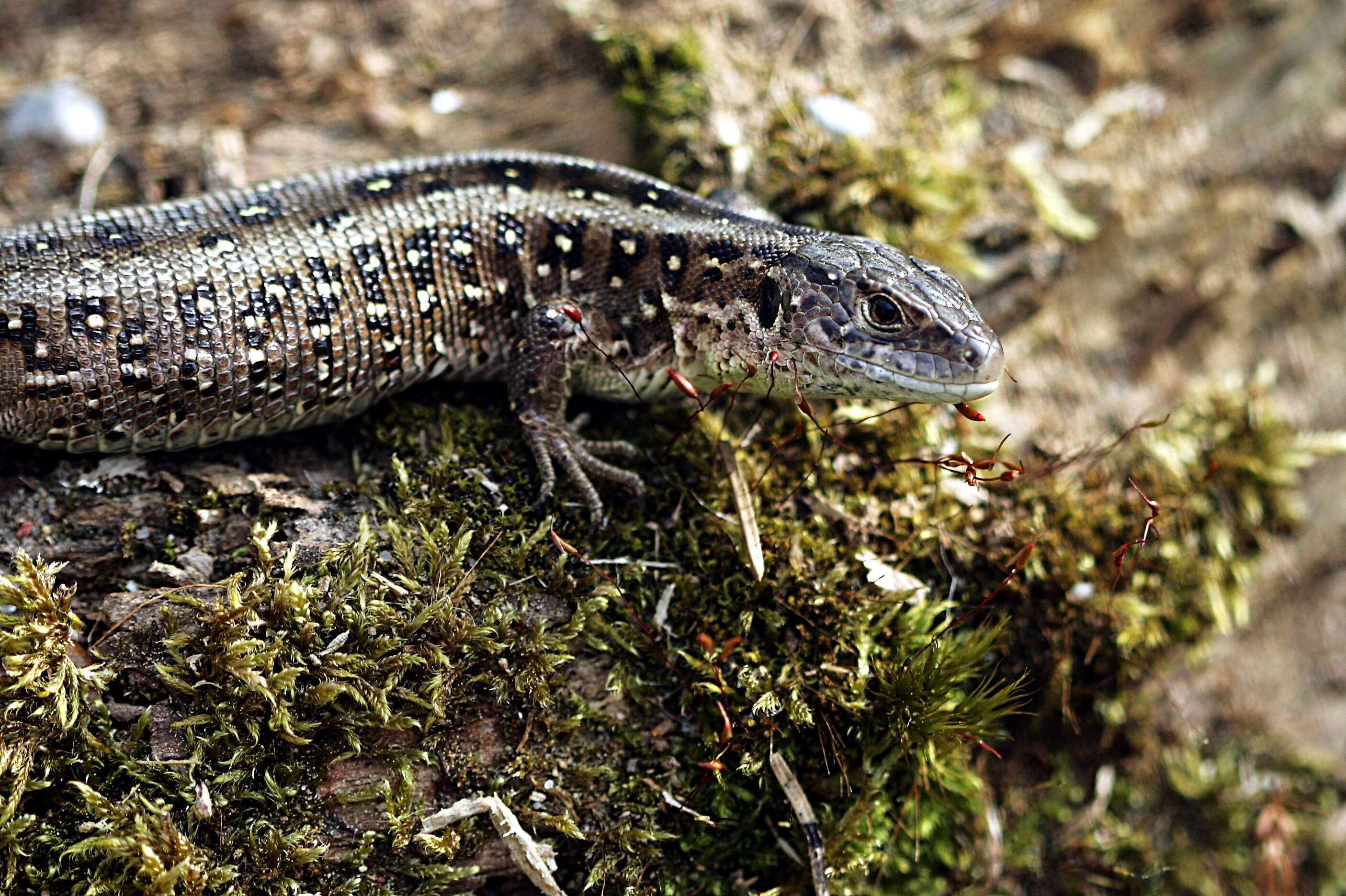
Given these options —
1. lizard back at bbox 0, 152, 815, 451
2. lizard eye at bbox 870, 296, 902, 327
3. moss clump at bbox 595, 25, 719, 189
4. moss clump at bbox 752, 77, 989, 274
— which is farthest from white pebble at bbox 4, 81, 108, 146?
lizard eye at bbox 870, 296, 902, 327

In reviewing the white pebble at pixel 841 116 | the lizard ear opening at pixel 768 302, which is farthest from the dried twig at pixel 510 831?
the white pebble at pixel 841 116

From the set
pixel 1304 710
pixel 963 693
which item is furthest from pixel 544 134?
pixel 1304 710

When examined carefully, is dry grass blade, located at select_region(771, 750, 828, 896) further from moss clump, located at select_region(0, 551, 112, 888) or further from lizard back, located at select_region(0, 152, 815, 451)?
moss clump, located at select_region(0, 551, 112, 888)

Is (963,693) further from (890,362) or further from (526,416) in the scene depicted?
(526,416)

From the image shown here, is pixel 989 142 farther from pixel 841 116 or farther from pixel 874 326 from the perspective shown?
pixel 874 326

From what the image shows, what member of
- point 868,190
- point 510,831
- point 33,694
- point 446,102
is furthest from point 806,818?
point 446,102
